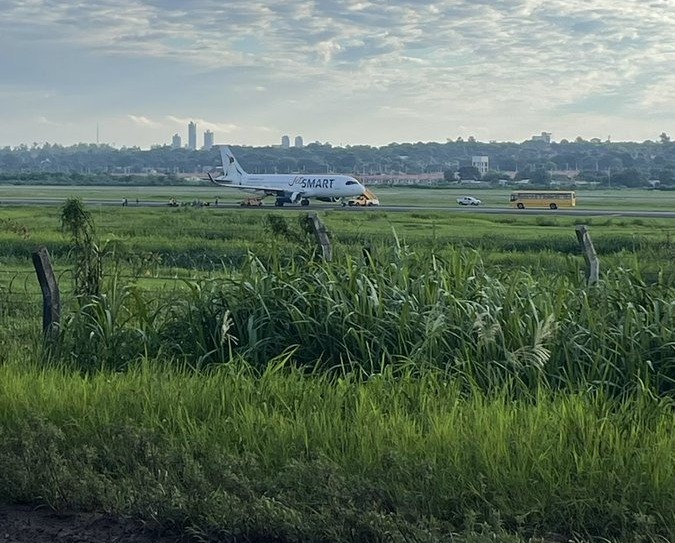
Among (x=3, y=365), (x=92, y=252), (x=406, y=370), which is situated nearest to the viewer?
(x=406, y=370)

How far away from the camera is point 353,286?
783cm

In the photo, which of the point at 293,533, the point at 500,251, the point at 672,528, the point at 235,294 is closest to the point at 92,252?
the point at 235,294

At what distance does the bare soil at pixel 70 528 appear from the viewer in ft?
15.1

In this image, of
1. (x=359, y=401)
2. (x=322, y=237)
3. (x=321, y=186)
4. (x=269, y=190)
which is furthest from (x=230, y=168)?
(x=359, y=401)

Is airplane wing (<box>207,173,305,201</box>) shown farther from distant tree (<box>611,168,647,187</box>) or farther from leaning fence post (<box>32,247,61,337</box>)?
Answer: distant tree (<box>611,168,647,187</box>)

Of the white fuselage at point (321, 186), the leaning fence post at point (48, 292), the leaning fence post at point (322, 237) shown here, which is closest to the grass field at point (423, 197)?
the white fuselage at point (321, 186)

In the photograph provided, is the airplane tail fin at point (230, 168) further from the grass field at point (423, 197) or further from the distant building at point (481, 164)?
the distant building at point (481, 164)

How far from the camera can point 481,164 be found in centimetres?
18088

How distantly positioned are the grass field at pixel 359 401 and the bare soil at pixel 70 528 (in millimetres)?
68

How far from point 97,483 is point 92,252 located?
14.4ft

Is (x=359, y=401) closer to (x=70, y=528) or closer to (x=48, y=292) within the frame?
(x=70, y=528)

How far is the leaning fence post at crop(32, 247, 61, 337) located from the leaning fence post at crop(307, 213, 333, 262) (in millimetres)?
2452

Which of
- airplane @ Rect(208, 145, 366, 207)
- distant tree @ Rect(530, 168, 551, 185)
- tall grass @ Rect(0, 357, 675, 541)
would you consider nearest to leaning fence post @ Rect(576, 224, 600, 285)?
tall grass @ Rect(0, 357, 675, 541)

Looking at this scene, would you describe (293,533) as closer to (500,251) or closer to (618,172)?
(500,251)
